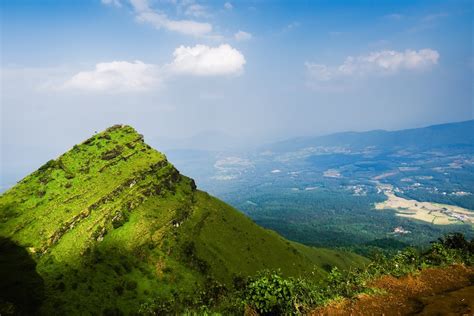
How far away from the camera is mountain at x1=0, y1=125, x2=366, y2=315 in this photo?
229 feet

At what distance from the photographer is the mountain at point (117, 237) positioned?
229ft

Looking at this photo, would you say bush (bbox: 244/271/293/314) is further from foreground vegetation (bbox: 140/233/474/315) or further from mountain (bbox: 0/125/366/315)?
mountain (bbox: 0/125/366/315)

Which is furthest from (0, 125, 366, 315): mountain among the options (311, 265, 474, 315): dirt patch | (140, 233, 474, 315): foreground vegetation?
(311, 265, 474, 315): dirt patch

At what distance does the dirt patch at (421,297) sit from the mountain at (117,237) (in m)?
35.1

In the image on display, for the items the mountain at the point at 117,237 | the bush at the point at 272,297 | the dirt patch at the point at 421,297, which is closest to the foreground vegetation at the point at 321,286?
the bush at the point at 272,297

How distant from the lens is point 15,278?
66.7 metres

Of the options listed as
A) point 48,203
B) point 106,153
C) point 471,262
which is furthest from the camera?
point 106,153

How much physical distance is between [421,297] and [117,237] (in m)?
75.4

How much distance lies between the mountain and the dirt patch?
35.1 m

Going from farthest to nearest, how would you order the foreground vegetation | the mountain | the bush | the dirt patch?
the mountain
the foreground vegetation
the bush
the dirt patch

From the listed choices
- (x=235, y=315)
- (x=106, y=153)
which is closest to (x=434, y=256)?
(x=235, y=315)

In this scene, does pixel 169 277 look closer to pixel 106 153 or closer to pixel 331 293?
pixel 106 153

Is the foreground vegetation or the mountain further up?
the foreground vegetation

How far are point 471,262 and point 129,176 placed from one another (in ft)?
286
